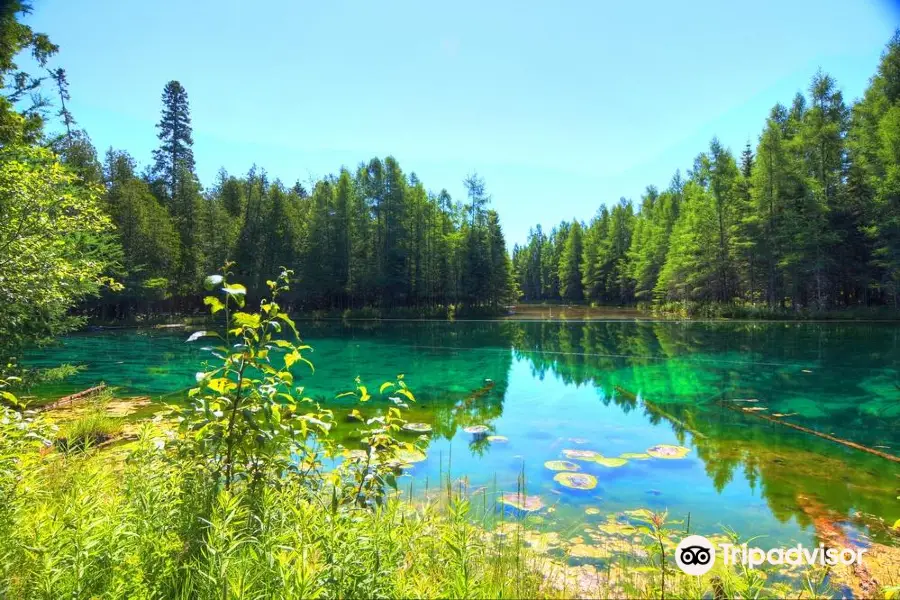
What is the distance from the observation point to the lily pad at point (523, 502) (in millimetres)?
5809

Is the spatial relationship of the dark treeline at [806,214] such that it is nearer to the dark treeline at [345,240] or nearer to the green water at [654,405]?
the green water at [654,405]

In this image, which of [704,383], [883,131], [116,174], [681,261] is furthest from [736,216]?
[116,174]

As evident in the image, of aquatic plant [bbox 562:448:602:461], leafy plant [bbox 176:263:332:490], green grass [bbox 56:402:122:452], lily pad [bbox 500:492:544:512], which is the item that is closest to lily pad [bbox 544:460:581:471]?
aquatic plant [bbox 562:448:602:461]

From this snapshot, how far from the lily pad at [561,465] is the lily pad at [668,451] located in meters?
1.62

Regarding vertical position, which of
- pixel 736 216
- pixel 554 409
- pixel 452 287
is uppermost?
pixel 736 216

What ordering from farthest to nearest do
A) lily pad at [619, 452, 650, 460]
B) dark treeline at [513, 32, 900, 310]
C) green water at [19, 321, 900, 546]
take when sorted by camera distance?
dark treeline at [513, 32, 900, 310] < lily pad at [619, 452, 650, 460] < green water at [19, 321, 900, 546]

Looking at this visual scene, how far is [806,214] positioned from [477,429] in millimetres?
32546

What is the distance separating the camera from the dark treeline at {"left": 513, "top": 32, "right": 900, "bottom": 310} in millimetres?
27969

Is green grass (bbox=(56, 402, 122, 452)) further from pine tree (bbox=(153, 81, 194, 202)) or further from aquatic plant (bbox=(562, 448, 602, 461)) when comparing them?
pine tree (bbox=(153, 81, 194, 202))

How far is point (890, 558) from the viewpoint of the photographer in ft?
14.9

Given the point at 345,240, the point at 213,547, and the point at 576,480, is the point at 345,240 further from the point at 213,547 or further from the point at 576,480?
the point at 213,547

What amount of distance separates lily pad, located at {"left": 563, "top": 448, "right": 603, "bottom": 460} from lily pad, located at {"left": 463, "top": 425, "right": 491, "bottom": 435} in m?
1.89

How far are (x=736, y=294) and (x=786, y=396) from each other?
1343 inches

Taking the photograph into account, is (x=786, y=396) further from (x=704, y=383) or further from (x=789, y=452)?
(x=789, y=452)
